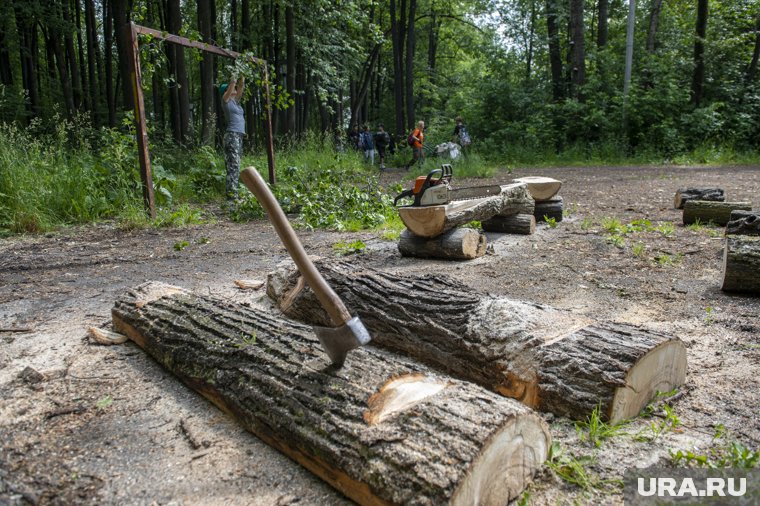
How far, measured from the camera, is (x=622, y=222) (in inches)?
287

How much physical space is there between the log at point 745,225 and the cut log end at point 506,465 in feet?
15.7

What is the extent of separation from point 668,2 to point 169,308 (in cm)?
2515

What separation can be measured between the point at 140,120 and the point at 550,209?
231 inches

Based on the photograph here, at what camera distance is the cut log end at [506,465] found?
1677mm

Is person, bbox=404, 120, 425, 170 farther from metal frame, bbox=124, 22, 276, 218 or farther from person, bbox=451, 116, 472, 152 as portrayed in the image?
metal frame, bbox=124, 22, 276, 218

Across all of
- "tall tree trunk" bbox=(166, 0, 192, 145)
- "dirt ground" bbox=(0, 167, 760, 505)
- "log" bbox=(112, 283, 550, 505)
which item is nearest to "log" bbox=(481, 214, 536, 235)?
"dirt ground" bbox=(0, 167, 760, 505)

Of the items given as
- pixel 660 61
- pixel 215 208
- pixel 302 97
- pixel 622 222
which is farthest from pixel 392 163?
pixel 622 222

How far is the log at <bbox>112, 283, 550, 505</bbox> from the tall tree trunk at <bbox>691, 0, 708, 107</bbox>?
18692 mm

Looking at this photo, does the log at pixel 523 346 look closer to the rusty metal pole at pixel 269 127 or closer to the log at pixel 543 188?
the log at pixel 543 188

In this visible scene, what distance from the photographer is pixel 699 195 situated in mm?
7609

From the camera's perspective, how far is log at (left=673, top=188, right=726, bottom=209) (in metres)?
7.41

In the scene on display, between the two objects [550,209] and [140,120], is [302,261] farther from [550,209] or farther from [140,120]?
[140,120]

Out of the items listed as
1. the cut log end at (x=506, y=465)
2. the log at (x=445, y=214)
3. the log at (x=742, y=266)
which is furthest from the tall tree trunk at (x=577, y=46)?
the cut log end at (x=506, y=465)

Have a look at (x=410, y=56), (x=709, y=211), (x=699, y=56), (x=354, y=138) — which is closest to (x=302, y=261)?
(x=709, y=211)
